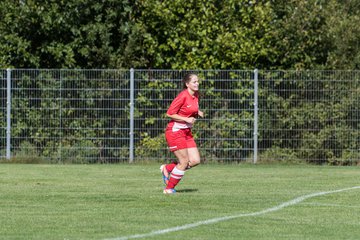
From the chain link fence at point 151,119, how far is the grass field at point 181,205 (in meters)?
3.77

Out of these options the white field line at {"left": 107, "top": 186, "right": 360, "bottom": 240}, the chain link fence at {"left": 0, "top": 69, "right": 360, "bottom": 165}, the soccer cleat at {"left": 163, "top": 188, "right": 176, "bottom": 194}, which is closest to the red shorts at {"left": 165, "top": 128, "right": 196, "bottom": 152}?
the soccer cleat at {"left": 163, "top": 188, "right": 176, "bottom": 194}

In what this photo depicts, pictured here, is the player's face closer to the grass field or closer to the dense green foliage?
the grass field

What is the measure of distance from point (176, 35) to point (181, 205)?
527 inches

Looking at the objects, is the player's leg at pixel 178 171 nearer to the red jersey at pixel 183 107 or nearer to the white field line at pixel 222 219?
the red jersey at pixel 183 107

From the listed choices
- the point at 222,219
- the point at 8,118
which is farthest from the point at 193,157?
the point at 8,118

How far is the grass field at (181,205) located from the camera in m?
9.91

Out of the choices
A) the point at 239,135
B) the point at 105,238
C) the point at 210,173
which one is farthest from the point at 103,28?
the point at 105,238

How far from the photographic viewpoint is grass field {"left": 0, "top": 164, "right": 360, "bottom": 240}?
9914 mm

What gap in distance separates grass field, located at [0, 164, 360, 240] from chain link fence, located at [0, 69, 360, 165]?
3.77 meters

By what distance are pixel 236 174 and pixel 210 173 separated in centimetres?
65

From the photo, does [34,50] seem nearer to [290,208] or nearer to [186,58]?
[186,58]

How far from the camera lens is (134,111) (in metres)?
24.4

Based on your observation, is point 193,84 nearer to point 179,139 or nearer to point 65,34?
point 179,139

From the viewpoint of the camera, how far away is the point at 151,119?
2436 centimetres
